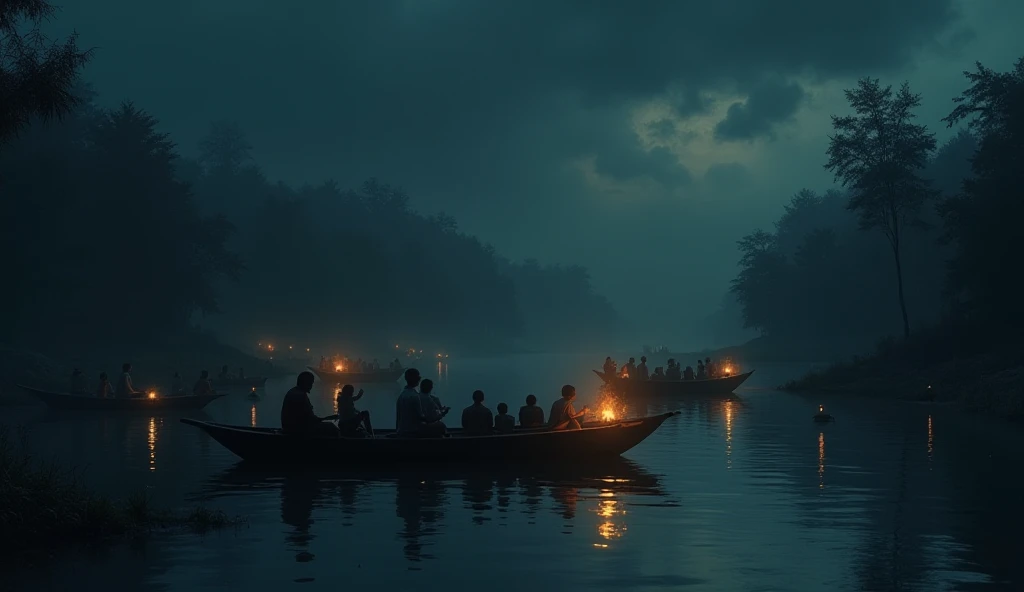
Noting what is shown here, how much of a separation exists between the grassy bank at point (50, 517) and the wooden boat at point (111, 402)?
97.2ft

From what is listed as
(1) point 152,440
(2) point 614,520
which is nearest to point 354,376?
(1) point 152,440

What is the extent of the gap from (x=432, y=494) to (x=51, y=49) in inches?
431

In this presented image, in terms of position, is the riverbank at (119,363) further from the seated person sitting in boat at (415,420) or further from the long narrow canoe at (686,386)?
the seated person sitting in boat at (415,420)

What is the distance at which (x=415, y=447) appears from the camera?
81.8 ft

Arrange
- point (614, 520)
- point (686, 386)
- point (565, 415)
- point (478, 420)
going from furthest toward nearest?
point (686, 386) < point (565, 415) < point (478, 420) < point (614, 520)

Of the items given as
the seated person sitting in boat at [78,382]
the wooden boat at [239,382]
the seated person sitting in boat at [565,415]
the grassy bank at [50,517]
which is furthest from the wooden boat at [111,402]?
the grassy bank at [50,517]

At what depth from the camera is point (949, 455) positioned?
2814 cm

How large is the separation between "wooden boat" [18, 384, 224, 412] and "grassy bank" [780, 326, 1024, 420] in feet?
108

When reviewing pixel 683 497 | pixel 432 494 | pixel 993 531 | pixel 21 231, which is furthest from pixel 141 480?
pixel 21 231

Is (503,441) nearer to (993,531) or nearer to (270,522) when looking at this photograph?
(270,522)

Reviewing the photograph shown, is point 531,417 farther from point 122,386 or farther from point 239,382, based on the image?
point 239,382

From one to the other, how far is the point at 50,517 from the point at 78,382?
34752mm

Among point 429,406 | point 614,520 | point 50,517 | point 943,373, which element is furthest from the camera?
point 943,373

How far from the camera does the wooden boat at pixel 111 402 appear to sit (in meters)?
45.0
